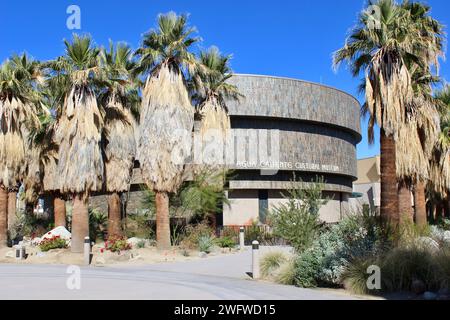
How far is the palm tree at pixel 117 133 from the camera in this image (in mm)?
25156

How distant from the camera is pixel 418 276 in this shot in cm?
1162

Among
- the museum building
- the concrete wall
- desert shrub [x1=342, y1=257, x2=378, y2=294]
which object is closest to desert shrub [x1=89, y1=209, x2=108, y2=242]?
the museum building

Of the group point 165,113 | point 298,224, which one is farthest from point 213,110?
point 298,224

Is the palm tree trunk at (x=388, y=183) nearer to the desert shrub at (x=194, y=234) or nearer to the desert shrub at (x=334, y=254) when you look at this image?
the desert shrub at (x=334, y=254)

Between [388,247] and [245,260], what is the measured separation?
812cm

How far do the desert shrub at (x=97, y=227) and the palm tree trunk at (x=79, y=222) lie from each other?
4.71m

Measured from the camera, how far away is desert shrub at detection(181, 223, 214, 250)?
2400 centimetres

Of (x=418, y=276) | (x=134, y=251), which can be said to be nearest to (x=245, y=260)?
(x=134, y=251)

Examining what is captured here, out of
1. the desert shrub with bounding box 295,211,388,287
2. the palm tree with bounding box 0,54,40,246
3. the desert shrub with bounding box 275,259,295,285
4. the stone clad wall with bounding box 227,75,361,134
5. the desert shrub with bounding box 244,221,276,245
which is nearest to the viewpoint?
the desert shrub with bounding box 295,211,388,287

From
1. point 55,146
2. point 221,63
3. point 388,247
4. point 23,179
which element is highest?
point 221,63

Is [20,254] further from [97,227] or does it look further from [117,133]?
[97,227]

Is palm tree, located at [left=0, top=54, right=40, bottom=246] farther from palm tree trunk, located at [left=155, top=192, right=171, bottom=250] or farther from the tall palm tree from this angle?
palm tree trunk, located at [left=155, top=192, right=171, bottom=250]

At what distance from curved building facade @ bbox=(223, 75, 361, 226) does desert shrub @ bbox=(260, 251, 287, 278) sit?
27319mm
